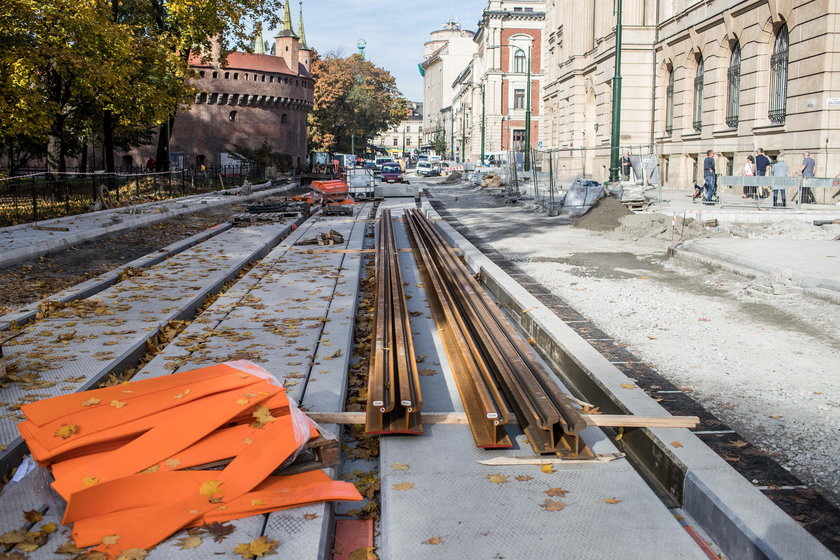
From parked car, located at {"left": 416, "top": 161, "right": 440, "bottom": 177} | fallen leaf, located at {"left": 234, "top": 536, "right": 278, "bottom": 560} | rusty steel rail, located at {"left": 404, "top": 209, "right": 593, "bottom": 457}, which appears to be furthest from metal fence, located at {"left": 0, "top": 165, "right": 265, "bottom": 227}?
parked car, located at {"left": 416, "top": 161, "right": 440, "bottom": 177}

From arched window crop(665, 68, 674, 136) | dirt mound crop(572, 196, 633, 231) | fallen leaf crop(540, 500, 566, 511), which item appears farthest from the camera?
arched window crop(665, 68, 674, 136)

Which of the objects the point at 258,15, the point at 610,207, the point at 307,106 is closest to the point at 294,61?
the point at 307,106

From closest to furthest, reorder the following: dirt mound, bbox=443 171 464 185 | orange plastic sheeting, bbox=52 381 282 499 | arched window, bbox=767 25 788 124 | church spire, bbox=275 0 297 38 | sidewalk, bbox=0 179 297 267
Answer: orange plastic sheeting, bbox=52 381 282 499
sidewalk, bbox=0 179 297 267
arched window, bbox=767 25 788 124
dirt mound, bbox=443 171 464 185
church spire, bbox=275 0 297 38

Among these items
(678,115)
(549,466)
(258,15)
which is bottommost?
(549,466)

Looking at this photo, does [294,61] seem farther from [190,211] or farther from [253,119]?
[190,211]

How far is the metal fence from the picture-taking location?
18.6 m

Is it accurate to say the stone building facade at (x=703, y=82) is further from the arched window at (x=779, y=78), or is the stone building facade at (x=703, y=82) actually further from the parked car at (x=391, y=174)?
the parked car at (x=391, y=174)

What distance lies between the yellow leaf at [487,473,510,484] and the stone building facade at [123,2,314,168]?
65.6 metres

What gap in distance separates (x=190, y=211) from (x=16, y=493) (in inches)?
895

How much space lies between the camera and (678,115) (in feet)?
113

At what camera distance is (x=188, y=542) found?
12.3 feet

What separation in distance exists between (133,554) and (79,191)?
2177cm

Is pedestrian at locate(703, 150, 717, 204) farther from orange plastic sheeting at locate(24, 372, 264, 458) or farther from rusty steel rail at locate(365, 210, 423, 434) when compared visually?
orange plastic sheeting at locate(24, 372, 264, 458)

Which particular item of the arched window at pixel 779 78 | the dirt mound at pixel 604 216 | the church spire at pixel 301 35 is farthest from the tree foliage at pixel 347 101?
the dirt mound at pixel 604 216
